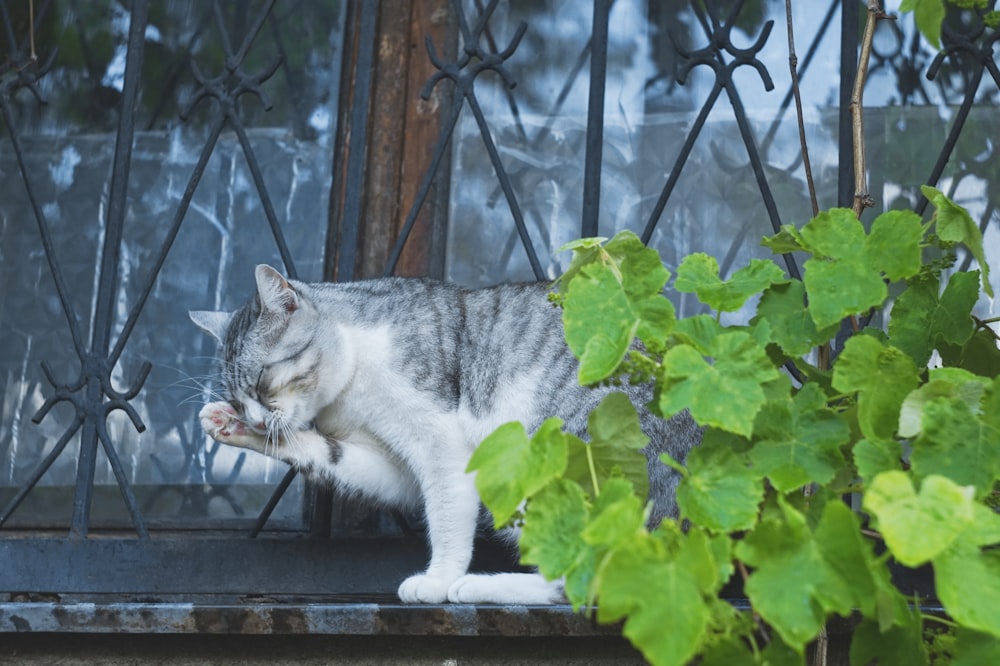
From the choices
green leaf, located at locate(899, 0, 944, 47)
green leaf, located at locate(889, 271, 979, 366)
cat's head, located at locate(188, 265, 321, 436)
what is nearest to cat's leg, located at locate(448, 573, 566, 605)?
cat's head, located at locate(188, 265, 321, 436)

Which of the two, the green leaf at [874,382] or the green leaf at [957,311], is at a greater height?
the green leaf at [957,311]

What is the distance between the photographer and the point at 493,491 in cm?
114

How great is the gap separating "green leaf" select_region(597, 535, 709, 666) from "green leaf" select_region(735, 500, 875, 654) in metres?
0.10

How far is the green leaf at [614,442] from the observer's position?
1.31 metres

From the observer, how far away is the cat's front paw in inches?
92.4

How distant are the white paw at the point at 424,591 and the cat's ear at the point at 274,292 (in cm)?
68

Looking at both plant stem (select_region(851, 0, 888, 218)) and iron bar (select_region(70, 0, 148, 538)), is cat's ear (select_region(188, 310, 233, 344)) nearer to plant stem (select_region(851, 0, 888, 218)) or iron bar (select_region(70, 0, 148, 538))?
Result: iron bar (select_region(70, 0, 148, 538))

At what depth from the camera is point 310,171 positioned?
9.61 feet

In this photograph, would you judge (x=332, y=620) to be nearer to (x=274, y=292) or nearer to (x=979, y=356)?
(x=274, y=292)

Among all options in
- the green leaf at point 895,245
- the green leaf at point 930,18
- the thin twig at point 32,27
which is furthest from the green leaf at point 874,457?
the thin twig at point 32,27

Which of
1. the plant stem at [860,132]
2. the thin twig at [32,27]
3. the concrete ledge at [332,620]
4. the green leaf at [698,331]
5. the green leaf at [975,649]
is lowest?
the concrete ledge at [332,620]

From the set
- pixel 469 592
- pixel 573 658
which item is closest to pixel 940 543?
pixel 573 658

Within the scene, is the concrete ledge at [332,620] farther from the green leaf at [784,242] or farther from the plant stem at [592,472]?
the green leaf at [784,242]

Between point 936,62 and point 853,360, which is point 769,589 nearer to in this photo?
point 853,360
